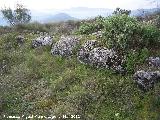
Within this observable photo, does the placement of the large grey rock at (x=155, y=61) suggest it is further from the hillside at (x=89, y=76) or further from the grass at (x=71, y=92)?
the grass at (x=71, y=92)

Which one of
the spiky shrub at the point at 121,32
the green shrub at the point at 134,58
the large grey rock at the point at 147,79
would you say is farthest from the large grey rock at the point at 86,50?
the large grey rock at the point at 147,79

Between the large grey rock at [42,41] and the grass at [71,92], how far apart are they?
213cm

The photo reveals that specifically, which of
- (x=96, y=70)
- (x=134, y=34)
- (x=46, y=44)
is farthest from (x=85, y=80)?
(x=46, y=44)

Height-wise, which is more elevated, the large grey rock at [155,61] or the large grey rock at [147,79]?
the large grey rock at [155,61]

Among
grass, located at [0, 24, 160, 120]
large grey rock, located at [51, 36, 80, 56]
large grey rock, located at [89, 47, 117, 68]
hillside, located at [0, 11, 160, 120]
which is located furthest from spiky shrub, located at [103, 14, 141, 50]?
large grey rock, located at [51, 36, 80, 56]

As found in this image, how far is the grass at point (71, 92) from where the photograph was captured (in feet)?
53.6

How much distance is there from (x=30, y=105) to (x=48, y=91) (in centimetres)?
142

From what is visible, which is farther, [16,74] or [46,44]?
[46,44]

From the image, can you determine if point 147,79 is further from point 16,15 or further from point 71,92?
point 16,15

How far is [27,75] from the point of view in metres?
21.1

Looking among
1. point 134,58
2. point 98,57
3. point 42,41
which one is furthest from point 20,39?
point 134,58

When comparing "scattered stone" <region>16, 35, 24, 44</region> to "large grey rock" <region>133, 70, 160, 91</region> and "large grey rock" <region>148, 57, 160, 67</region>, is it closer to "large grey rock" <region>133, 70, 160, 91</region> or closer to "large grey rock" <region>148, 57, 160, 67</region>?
"large grey rock" <region>148, 57, 160, 67</region>

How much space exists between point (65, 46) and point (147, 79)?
7289 mm

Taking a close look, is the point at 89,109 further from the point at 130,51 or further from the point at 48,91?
the point at 130,51
